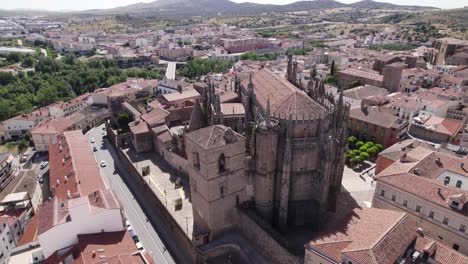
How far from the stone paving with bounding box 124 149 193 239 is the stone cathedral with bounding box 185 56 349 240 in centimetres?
353

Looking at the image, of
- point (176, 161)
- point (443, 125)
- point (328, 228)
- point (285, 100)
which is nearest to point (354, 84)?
point (443, 125)

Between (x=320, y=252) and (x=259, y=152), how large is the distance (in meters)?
11.9

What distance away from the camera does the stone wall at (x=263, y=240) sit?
31.3 metres

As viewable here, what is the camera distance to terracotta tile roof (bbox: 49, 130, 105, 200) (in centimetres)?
4329

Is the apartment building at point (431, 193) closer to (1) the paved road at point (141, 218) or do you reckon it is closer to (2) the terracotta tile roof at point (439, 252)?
(2) the terracotta tile roof at point (439, 252)

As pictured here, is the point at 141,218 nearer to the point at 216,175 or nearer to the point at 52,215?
the point at 52,215

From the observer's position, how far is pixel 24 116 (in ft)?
269

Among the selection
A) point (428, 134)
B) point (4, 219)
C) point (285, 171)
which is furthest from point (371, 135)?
point (4, 219)

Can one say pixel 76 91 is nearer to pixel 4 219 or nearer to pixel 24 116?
pixel 24 116

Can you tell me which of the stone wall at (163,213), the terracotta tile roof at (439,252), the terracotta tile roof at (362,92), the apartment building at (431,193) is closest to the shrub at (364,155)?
the apartment building at (431,193)

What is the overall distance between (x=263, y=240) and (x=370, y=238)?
10.6m

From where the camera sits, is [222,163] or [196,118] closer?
[222,163]

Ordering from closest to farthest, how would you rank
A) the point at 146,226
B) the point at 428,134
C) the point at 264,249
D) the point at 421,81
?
1. the point at 264,249
2. the point at 146,226
3. the point at 428,134
4. the point at 421,81

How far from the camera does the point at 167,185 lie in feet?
166
